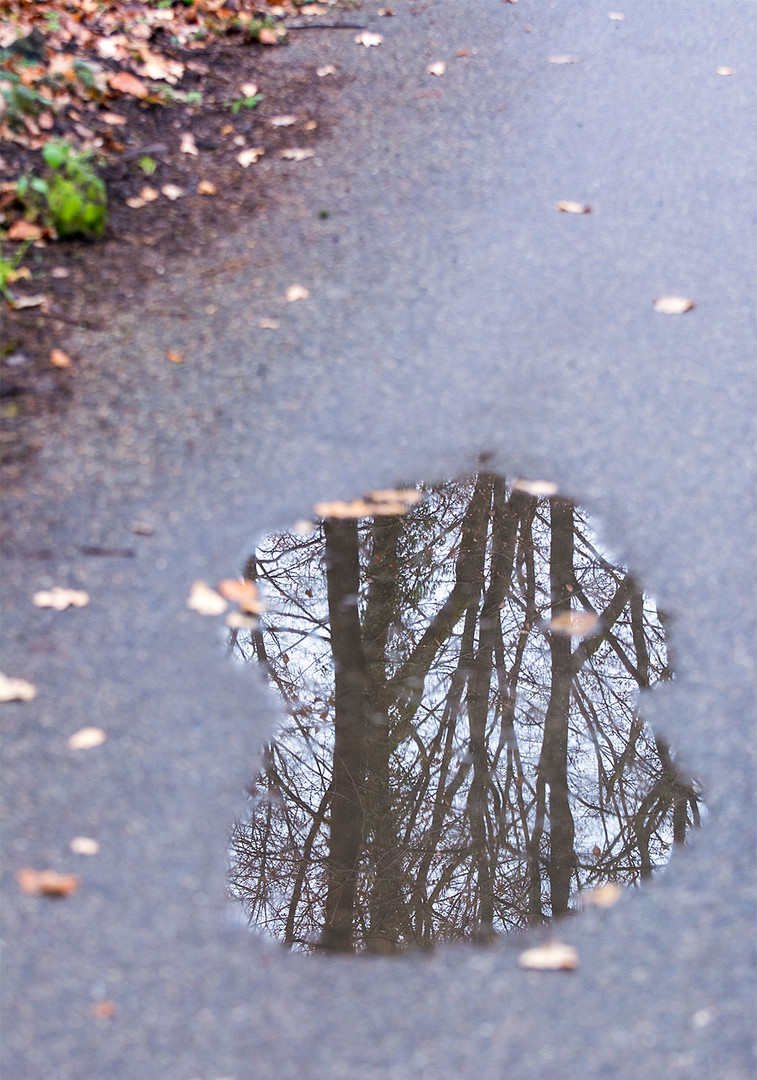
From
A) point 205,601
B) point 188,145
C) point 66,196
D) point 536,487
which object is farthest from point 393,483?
A: point 188,145

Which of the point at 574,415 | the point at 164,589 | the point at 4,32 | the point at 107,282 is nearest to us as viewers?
the point at 164,589

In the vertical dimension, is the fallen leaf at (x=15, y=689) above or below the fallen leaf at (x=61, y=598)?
Result: below

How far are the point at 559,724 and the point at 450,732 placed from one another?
0.28 m

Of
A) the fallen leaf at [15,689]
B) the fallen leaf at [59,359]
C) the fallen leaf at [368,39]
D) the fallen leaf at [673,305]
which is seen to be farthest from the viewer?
the fallen leaf at [368,39]

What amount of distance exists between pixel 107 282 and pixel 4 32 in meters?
1.72

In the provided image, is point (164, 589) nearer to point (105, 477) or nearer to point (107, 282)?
point (105, 477)

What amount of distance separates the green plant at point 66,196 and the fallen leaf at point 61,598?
188 centimetres

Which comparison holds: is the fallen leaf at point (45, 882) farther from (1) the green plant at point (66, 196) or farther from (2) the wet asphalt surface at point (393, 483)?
(1) the green plant at point (66, 196)

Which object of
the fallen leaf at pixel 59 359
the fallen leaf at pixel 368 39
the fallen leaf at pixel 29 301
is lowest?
the fallen leaf at pixel 59 359

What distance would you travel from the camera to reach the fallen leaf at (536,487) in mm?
2936

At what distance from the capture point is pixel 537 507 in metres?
2.92

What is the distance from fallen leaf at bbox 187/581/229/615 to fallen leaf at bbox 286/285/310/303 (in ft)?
4.95

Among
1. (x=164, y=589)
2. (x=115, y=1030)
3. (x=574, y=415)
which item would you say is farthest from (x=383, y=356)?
(x=115, y=1030)

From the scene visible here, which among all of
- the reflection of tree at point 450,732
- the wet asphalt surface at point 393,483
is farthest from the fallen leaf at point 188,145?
the reflection of tree at point 450,732
